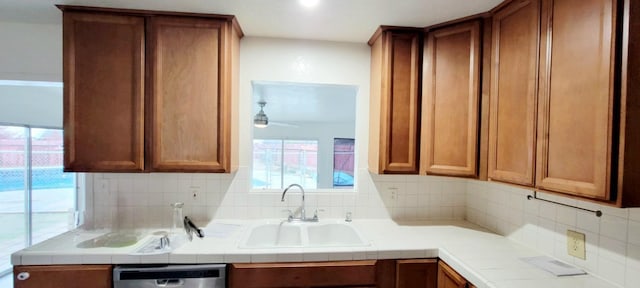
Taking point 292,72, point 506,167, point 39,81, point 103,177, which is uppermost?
point 292,72

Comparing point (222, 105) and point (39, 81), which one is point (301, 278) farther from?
point (39, 81)

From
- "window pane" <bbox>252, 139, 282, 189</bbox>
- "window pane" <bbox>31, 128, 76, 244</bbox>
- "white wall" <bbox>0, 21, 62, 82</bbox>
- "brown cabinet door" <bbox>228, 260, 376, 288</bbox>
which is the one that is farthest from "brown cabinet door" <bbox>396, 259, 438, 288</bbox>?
"window pane" <bbox>252, 139, 282, 189</bbox>

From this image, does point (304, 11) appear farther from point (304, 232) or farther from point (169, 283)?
point (169, 283)

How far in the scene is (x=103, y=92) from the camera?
1.70 metres

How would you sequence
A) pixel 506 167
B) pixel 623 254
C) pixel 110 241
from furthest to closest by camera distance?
pixel 110 241
pixel 506 167
pixel 623 254

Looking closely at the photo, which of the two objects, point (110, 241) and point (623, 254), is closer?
point (623, 254)

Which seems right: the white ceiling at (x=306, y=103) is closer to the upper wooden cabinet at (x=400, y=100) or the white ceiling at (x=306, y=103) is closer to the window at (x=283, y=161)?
the upper wooden cabinet at (x=400, y=100)

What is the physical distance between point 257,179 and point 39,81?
509 centimetres

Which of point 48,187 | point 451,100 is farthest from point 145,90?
point 48,187

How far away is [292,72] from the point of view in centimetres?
212


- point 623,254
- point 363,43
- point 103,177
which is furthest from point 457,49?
point 103,177

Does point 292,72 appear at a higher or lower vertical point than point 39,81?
higher

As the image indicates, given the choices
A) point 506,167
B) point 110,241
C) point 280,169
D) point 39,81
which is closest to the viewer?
point 506,167

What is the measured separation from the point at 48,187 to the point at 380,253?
187 inches
